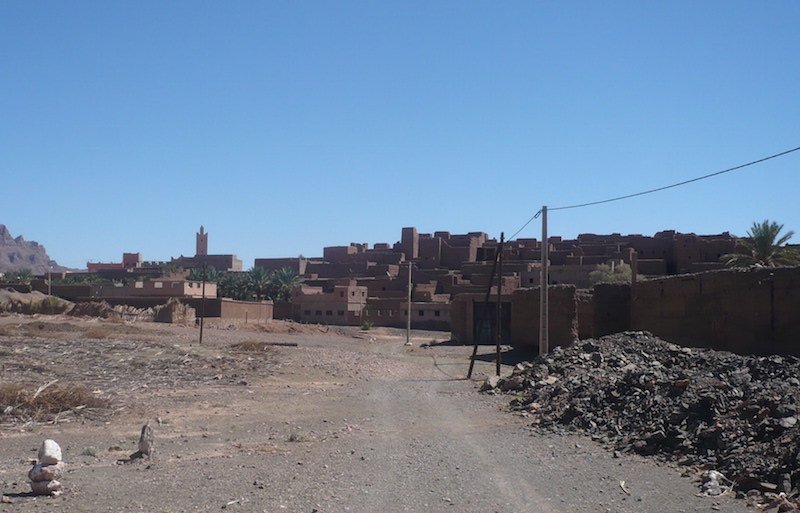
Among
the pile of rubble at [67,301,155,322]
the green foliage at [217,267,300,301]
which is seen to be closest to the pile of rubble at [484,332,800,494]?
the pile of rubble at [67,301,155,322]

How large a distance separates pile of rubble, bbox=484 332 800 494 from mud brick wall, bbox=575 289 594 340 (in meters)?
11.0

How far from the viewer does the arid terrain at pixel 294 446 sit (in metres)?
10.1

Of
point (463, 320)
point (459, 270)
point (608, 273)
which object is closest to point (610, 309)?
point (463, 320)

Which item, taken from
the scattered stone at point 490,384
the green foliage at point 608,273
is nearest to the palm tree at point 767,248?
the green foliage at point 608,273

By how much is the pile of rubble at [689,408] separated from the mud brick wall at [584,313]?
11.0 meters

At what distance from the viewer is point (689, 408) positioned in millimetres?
13500

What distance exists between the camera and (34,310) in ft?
210

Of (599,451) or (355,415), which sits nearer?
(599,451)

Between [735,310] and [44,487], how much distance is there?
61.0ft

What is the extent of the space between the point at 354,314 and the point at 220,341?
1328 inches

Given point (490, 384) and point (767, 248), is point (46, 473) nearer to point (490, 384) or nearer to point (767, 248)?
point (490, 384)

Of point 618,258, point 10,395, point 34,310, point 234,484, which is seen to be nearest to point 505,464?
point 234,484

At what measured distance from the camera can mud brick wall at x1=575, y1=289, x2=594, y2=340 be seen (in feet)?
111

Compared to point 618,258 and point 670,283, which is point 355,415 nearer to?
point 670,283
